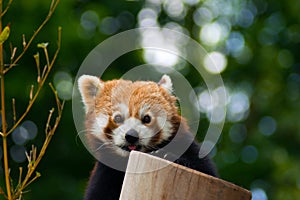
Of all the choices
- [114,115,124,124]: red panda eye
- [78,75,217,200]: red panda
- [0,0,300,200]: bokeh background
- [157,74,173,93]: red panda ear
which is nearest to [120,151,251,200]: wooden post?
[78,75,217,200]: red panda

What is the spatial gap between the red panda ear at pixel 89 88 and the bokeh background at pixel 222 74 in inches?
164

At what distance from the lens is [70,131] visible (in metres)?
8.37

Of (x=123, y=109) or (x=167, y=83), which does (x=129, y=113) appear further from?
(x=167, y=83)

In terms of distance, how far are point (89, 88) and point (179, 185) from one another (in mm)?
988

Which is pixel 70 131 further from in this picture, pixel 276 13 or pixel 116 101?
pixel 116 101

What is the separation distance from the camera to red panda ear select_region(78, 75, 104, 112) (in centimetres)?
262

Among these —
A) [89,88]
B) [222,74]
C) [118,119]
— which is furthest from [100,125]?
[222,74]

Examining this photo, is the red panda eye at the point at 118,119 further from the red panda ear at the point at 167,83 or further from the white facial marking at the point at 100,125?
the red panda ear at the point at 167,83

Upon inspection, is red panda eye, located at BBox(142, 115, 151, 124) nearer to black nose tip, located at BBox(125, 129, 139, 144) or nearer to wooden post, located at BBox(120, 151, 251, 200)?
black nose tip, located at BBox(125, 129, 139, 144)

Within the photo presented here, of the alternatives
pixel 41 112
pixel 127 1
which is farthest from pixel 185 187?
pixel 127 1

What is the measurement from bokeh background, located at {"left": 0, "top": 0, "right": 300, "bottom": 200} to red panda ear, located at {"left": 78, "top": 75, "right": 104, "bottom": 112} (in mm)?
4161

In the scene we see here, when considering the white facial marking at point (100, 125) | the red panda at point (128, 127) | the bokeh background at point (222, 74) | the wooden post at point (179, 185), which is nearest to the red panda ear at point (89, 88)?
the red panda at point (128, 127)

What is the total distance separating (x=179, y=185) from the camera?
5.75ft

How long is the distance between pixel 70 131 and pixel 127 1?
8.27 ft
